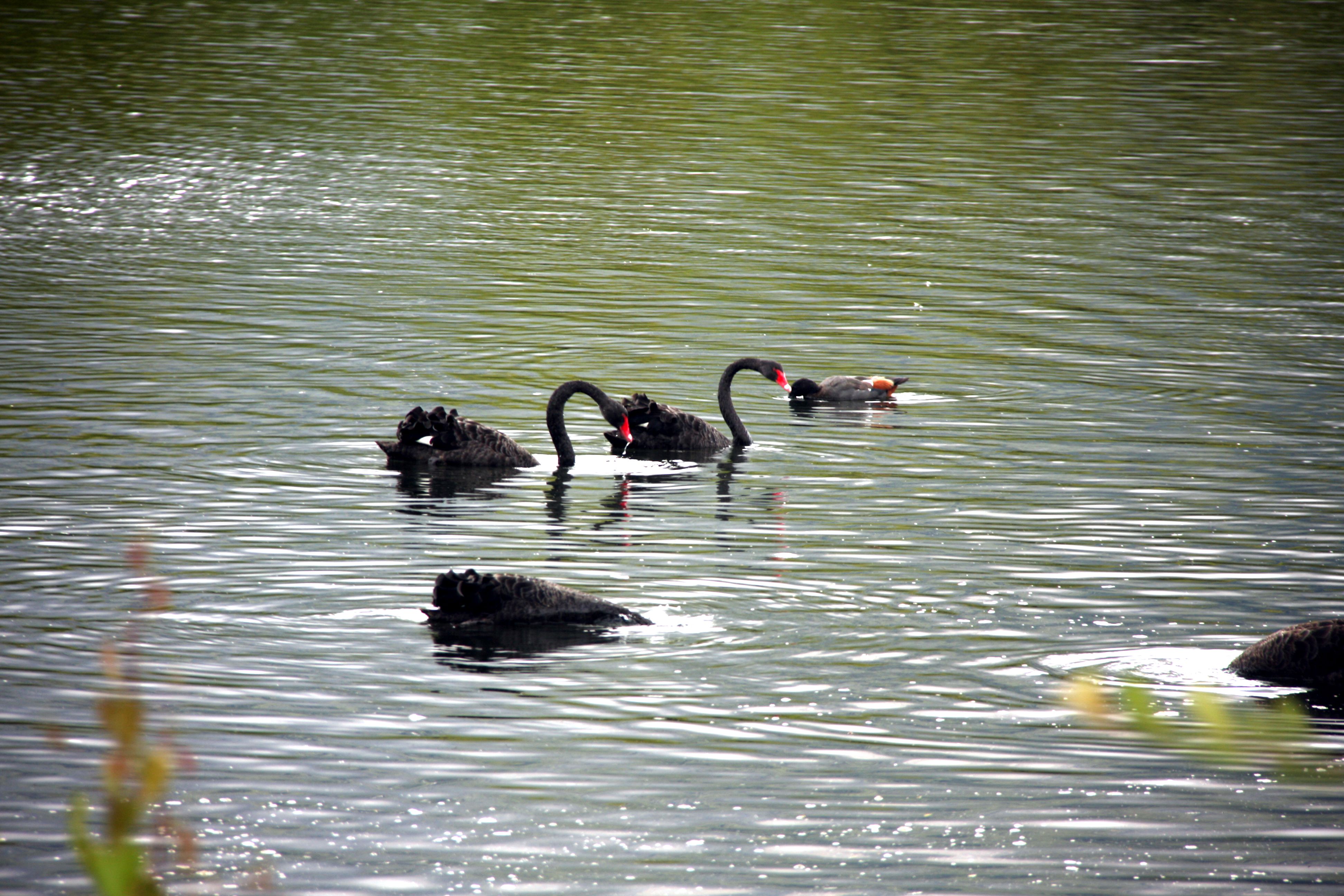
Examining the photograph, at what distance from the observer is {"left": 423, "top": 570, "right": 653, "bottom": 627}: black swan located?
11555mm

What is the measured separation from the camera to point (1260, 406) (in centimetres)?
2077

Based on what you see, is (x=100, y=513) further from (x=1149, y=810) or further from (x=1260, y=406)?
(x=1260, y=406)

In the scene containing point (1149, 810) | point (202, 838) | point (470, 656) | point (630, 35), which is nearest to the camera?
point (202, 838)

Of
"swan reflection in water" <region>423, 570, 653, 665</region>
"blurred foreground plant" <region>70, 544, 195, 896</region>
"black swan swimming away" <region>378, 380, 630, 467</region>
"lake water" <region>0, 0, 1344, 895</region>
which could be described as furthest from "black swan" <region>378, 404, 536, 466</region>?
"blurred foreground plant" <region>70, 544, 195, 896</region>

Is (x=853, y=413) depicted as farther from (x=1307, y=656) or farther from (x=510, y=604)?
(x=1307, y=656)

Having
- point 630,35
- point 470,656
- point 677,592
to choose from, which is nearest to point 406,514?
point 677,592

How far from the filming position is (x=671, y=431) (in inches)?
719

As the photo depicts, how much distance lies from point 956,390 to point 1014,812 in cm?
1289

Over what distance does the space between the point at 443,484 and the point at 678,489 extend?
6.63 feet

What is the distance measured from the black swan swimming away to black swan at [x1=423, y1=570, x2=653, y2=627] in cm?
536

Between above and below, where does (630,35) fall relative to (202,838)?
above

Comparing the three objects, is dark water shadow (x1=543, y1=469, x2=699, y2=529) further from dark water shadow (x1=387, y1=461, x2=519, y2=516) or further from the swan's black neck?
the swan's black neck

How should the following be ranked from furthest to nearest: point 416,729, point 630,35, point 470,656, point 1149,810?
1. point 630,35
2. point 470,656
3. point 416,729
4. point 1149,810

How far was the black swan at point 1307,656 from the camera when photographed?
10648mm
